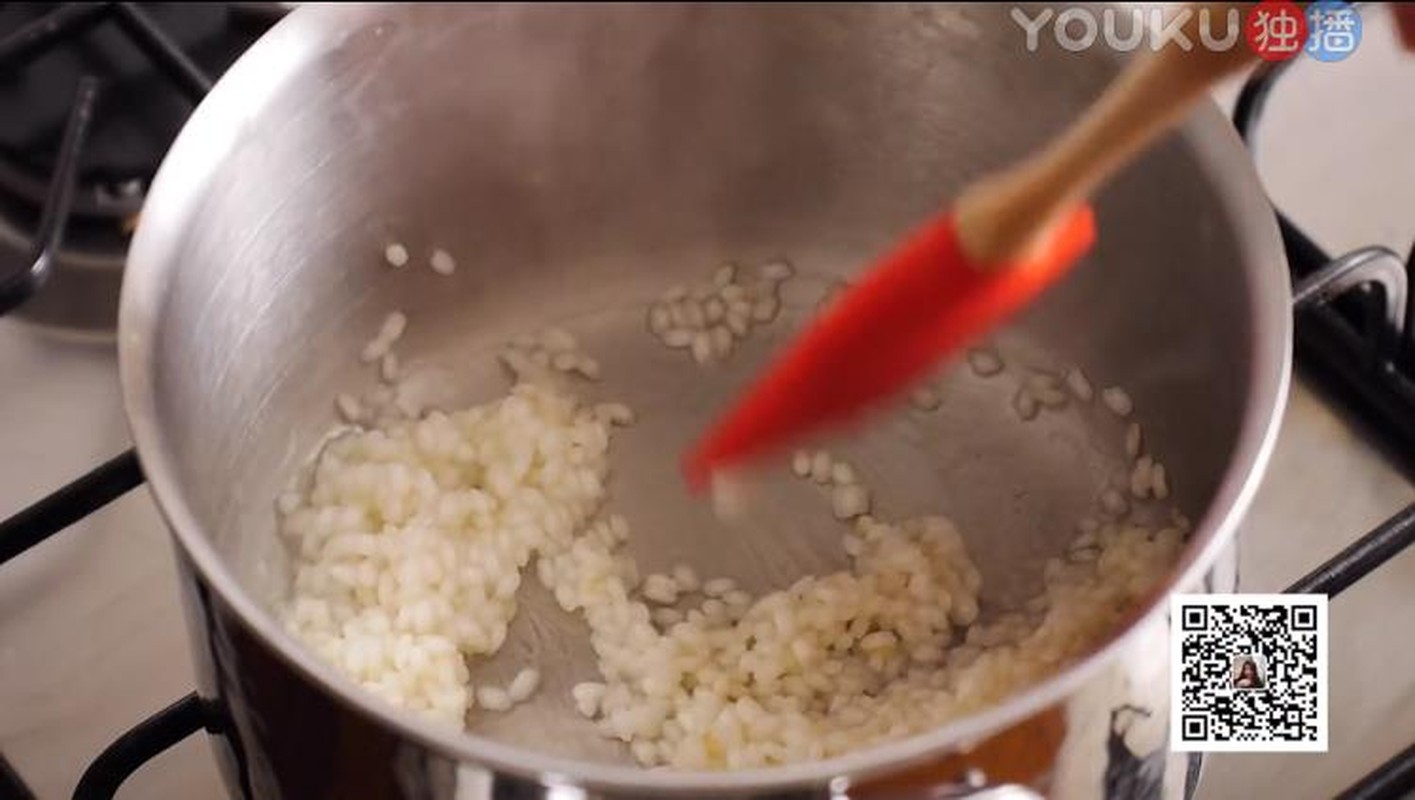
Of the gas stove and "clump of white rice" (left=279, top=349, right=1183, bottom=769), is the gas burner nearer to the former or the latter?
the gas stove

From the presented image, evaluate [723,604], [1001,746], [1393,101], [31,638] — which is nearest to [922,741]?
[1001,746]

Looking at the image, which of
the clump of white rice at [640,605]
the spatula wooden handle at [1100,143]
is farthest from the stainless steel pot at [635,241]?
the spatula wooden handle at [1100,143]

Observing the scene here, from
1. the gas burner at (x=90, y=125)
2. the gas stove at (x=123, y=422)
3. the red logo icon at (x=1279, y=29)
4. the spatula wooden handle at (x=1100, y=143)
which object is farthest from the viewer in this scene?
the gas burner at (x=90, y=125)

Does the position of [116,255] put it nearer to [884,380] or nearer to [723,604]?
[723,604]

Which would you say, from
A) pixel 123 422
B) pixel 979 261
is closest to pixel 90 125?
pixel 123 422

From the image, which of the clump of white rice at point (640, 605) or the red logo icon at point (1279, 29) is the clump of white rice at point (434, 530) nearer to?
the clump of white rice at point (640, 605)

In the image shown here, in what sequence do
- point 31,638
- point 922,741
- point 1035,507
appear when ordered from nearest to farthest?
point 922,741 → point 31,638 → point 1035,507

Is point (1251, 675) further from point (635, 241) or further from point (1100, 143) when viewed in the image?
point (635, 241)
